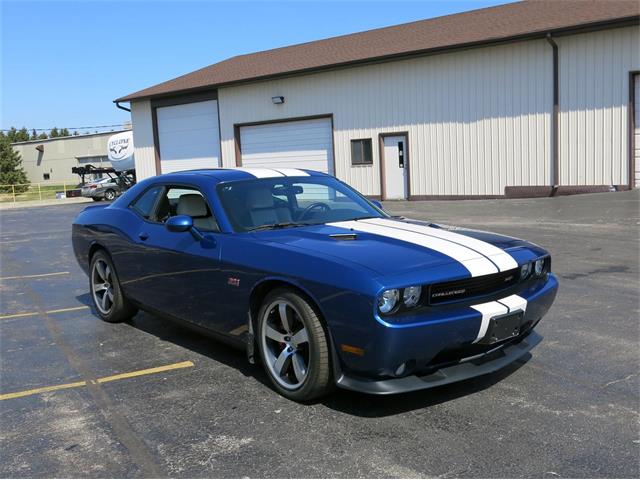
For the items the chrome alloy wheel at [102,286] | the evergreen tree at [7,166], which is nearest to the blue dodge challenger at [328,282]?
the chrome alloy wheel at [102,286]

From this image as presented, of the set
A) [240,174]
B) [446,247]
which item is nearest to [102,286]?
[240,174]

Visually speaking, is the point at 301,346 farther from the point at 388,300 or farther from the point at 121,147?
the point at 121,147

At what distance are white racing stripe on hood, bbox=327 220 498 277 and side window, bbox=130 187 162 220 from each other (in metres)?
2.05

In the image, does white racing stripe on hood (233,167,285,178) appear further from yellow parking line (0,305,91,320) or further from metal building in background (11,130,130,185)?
metal building in background (11,130,130,185)

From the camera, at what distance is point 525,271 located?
4160 mm

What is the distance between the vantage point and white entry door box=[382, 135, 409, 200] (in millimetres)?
20031

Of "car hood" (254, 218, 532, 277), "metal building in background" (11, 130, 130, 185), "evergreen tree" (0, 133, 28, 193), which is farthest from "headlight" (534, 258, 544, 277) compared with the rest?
"evergreen tree" (0, 133, 28, 193)

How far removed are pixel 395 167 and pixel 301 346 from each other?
1678 centimetres

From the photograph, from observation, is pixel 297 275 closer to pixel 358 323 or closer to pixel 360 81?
pixel 358 323

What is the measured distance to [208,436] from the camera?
358 cm

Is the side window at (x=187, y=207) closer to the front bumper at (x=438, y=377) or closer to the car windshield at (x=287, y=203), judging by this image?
the car windshield at (x=287, y=203)

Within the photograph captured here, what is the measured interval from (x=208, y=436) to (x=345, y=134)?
18172 millimetres

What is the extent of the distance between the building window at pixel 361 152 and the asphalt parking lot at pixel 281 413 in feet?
48.5

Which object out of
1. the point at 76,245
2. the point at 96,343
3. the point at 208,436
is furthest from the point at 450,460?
the point at 76,245
